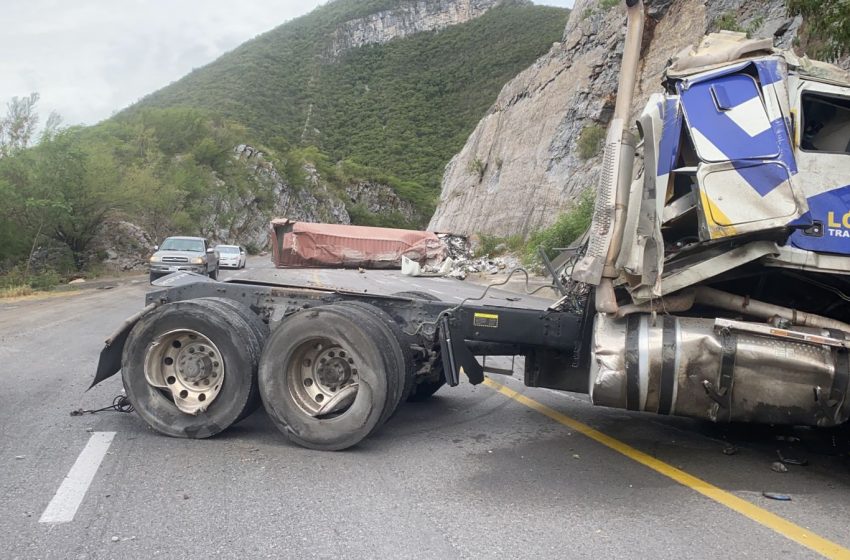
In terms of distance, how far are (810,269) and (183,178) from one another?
48569mm

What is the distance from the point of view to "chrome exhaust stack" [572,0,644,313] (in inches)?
190

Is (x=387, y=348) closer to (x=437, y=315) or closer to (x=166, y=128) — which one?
(x=437, y=315)

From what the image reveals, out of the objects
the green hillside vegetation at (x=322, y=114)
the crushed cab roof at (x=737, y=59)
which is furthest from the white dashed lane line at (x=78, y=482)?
the green hillside vegetation at (x=322, y=114)

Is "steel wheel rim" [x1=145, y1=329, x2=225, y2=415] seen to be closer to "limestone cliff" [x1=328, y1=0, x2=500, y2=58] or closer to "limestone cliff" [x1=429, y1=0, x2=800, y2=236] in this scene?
"limestone cliff" [x1=429, y1=0, x2=800, y2=236]

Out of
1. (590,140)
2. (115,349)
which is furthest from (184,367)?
(590,140)

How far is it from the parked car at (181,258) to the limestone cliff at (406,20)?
313 feet

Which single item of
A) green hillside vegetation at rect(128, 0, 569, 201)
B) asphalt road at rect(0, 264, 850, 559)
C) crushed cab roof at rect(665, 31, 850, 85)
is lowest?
asphalt road at rect(0, 264, 850, 559)

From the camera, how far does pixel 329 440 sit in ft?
17.5

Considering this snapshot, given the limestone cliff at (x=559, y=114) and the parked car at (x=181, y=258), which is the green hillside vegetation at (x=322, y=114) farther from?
the limestone cliff at (x=559, y=114)

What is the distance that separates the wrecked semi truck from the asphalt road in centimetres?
46

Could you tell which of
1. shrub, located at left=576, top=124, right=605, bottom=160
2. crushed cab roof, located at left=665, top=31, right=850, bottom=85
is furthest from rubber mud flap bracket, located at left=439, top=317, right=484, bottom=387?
shrub, located at left=576, top=124, right=605, bottom=160

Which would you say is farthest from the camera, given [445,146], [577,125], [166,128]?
[445,146]

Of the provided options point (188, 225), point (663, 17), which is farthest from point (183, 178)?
point (663, 17)

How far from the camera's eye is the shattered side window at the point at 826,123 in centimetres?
478
